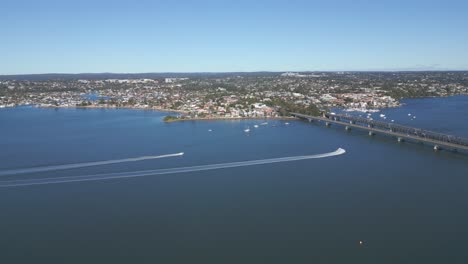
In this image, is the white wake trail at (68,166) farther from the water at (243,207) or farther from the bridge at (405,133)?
the bridge at (405,133)

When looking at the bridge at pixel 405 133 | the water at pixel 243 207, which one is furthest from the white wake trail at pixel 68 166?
the bridge at pixel 405 133

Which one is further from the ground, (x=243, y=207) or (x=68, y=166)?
(x=68, y=166)

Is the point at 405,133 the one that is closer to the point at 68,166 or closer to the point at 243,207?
the point at 243,207

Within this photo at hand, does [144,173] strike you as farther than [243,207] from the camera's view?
Yes

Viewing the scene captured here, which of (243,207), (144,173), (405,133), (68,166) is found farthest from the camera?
(405,133)

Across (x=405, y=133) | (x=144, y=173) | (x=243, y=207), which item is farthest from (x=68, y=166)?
(x=405, y=133)

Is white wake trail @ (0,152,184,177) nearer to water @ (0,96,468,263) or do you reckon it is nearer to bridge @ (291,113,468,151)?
water @ (0,96,468,263)

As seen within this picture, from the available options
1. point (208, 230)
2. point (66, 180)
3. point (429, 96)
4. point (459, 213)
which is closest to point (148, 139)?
point (66, 180)
